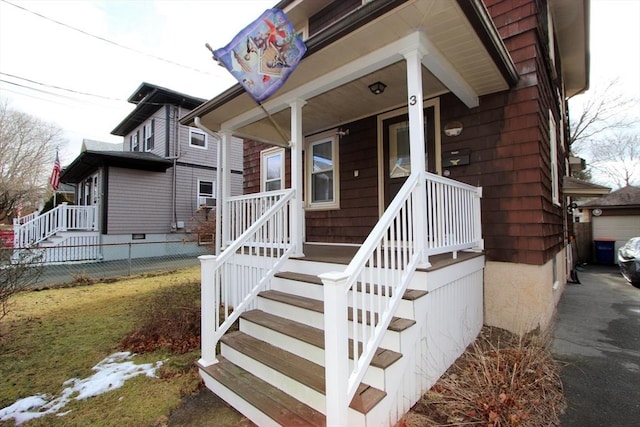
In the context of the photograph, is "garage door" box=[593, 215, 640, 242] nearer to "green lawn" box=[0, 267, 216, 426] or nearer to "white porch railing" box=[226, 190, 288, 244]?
"white porch railing" box=[226, 190, 288, 244]

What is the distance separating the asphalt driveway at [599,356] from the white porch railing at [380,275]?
1508 mm

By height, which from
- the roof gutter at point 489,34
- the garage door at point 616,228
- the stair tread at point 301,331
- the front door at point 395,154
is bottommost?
the stair tread at point 301,331

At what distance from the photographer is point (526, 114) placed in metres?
3.91

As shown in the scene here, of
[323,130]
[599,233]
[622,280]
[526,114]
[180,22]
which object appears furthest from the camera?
[599,233]

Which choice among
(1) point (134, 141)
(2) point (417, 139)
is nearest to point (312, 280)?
(2) point (417, 139)

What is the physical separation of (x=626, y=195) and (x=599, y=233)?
1.80 meters

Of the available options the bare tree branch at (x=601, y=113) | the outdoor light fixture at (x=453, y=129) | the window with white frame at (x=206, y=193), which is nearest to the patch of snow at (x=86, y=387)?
the outdoor light fixture at (x=453, y=129)

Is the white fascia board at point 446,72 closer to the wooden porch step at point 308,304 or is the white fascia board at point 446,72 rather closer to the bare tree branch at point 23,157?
the wooden porch step at point 308,304

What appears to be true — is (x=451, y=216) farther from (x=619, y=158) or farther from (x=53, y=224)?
(x=619, y=158)

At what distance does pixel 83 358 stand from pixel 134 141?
638 inches

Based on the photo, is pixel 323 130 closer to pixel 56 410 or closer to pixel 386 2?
pixel 386 2

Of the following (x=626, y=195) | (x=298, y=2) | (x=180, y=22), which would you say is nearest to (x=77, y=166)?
(x=180, y=22)

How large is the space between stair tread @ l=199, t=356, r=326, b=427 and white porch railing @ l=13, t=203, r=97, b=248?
1167cm

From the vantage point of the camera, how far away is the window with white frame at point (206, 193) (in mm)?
14836
